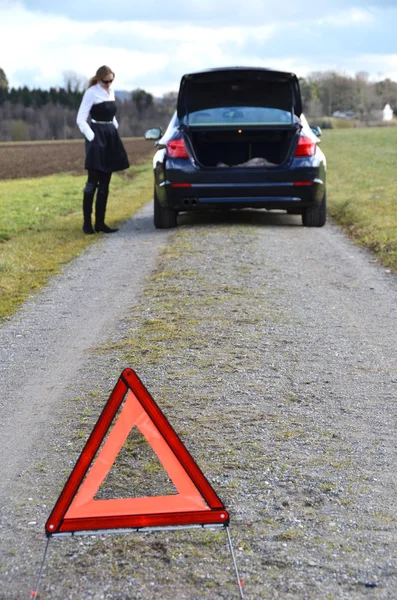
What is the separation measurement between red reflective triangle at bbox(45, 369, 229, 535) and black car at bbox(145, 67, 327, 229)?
7.66m

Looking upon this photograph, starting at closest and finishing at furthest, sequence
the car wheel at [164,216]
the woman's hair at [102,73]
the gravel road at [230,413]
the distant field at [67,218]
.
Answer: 1. the gravel road at [230,413]
2. the distant field at [67,218]
3. the woman's hair at [102,73]
4. the car wheel at [164,216]

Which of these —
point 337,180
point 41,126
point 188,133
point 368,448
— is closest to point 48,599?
point 368,448

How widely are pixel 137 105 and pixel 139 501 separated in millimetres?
146713

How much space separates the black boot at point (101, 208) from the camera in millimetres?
10945

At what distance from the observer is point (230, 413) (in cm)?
416

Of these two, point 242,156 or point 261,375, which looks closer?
point 261,375

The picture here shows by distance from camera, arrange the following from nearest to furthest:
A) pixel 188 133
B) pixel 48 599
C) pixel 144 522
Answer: pixel 48 599 < pixel 144 522 < pixel 188 133

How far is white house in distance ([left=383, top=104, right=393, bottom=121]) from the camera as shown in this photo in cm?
13006

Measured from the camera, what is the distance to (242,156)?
38.6 ft

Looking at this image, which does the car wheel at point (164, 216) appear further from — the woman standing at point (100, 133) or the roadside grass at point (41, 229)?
the roadside grass at point (41, 229)

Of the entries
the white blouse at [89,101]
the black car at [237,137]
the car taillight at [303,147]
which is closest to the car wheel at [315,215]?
the black car at [237,137]

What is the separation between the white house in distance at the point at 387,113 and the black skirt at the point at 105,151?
122348mm

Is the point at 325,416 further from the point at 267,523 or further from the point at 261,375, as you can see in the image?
the point at 267,523

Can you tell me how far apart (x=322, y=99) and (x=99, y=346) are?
500ft
